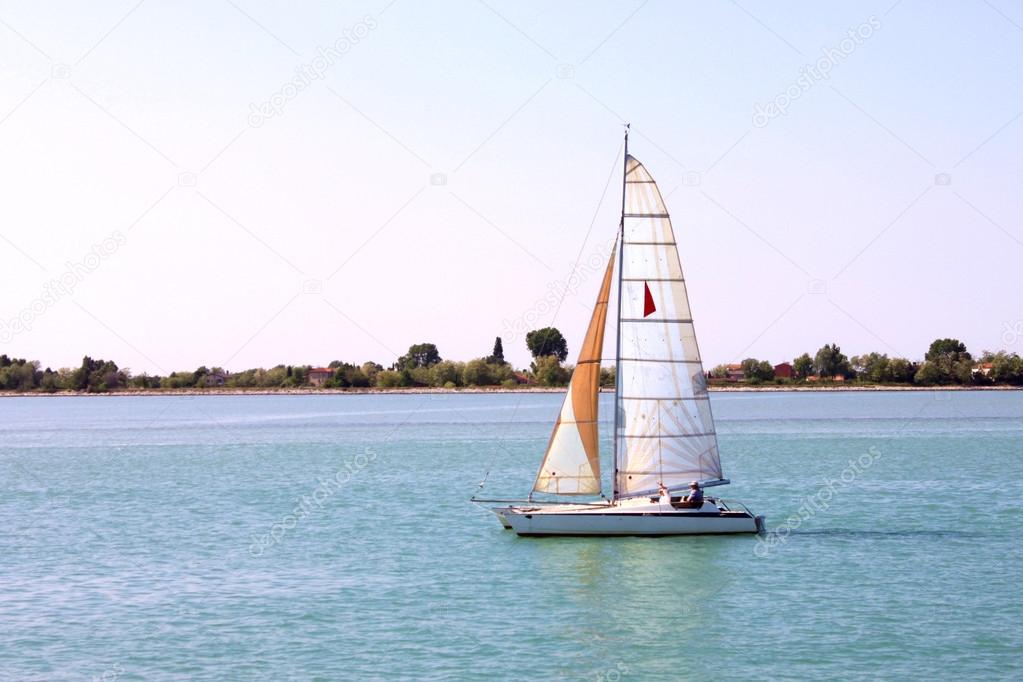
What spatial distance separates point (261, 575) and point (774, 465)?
5472cm

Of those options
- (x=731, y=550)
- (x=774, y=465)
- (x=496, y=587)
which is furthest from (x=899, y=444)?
(x=496, y=587)

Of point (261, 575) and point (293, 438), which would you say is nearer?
point (261, 575)

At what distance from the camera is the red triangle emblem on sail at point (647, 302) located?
1811 inches

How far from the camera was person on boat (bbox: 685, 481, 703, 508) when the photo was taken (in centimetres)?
4631

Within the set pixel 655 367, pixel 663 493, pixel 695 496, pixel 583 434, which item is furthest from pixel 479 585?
pixel 655 367

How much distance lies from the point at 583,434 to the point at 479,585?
8.37 metres

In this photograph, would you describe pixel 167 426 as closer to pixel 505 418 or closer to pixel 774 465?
pixel 505 418

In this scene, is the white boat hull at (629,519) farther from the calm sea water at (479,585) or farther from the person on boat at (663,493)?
the calm sea water at (479,585)

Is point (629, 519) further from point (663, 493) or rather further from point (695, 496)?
point (695, 496)

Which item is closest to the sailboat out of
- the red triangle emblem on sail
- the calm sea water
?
the red triangle emblem on sail

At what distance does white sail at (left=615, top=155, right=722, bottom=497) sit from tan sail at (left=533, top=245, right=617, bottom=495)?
92cm

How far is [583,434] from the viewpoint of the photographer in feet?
154

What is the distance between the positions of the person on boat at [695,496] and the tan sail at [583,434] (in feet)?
11.3

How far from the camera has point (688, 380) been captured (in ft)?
154
